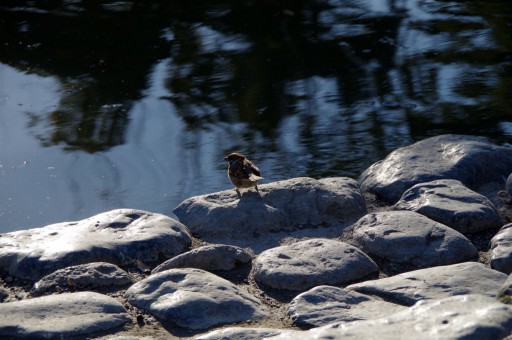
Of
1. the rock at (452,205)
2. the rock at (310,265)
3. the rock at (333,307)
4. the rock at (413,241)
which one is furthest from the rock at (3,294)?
the rock at (452,205)

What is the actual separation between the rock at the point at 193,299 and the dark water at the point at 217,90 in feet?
4.95

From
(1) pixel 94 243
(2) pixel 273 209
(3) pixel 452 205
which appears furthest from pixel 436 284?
(1) pixel 94 243

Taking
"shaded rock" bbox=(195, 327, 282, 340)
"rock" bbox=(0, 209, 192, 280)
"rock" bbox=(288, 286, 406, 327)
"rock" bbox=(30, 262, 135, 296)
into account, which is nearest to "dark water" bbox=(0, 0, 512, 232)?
"rock" bbox=(0, 209, 192, 280)

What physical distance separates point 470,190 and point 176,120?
2.70m

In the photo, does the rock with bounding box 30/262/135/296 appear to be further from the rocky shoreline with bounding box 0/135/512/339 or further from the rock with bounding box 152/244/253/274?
the rock with bounding box 152/244/253/274

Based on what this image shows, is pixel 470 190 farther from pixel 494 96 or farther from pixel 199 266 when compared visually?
pixel 494 96

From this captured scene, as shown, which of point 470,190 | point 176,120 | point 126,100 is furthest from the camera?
point 126,100

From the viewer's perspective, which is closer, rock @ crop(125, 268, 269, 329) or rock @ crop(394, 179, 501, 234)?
rock @ crop(125, 268, 269, 329)

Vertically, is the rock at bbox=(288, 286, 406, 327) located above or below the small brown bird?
above

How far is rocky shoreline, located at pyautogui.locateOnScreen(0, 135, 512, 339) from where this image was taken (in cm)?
324

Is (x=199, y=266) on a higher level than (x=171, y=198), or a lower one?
higher

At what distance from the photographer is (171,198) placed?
5.36 m

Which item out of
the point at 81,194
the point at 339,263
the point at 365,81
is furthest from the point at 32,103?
the point at 339,263

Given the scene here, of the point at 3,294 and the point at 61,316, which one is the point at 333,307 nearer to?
the point at 61,316
